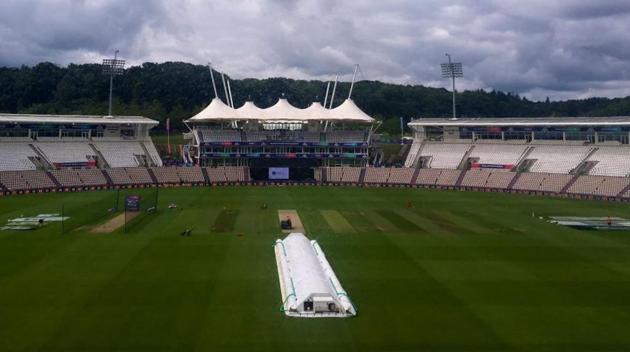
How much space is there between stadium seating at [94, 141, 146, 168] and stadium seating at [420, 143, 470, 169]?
1728 inches

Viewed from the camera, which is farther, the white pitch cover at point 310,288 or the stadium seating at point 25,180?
the stadium seating at point 25,180

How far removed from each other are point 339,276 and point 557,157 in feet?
196

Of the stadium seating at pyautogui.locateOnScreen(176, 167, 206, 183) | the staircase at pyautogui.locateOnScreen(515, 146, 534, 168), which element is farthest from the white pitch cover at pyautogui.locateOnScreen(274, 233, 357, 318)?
the staircase at pyautogui.locateOnScreen(515, 146, 534, 168)

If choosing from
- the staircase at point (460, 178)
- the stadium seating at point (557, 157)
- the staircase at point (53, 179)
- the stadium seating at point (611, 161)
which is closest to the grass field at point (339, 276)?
the staircase at point (53, 179)

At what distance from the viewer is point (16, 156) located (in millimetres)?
72750

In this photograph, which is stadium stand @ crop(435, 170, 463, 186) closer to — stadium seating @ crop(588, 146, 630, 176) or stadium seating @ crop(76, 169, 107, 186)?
stadium seating @ crop(588, 146, 630, 176)

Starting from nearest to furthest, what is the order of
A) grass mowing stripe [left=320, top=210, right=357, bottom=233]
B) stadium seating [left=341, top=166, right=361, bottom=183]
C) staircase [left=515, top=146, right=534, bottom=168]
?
grass mowing stripe [left=320, top=210, right=357, bottom=233], staircase [left=515, top=146, right=534, bottom=168], stadium seating [left=341, top=166, right=361, bottom=183]

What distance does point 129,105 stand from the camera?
139625 millimetres

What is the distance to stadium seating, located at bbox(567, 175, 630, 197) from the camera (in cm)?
6519

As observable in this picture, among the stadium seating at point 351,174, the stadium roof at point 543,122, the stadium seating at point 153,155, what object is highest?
the stadium roof at point 543,122

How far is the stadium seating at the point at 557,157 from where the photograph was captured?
7525 cm

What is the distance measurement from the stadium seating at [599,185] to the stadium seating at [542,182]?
1.50 metres

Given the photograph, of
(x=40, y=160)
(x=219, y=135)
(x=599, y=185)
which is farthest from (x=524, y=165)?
(x=40, y=160)

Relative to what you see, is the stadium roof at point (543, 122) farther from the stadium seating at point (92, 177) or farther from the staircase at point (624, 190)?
the stadium seating at point (92, 177)
